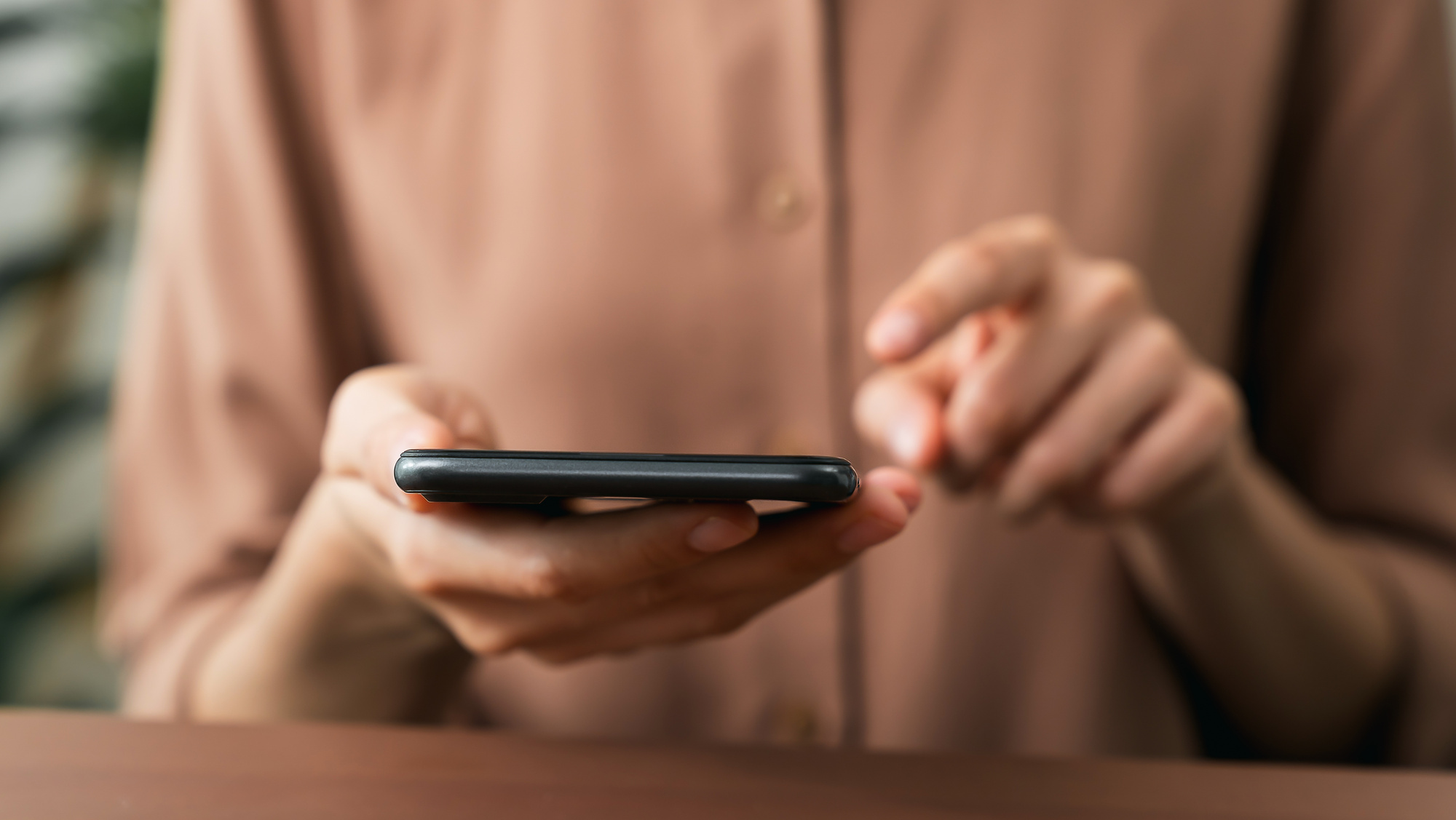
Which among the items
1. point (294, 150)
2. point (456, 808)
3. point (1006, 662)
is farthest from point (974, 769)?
point (294, 150)

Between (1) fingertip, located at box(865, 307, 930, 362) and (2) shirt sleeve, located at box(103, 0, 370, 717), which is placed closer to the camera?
(1) fingertip, located at box(865, 307, 930, 362)

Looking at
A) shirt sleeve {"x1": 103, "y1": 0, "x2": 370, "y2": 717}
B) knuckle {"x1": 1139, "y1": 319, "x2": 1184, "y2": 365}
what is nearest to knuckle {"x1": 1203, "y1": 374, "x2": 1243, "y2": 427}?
knuckle {"x1": 1139, "y1": 319, "x2": 1184, "y2": 365}

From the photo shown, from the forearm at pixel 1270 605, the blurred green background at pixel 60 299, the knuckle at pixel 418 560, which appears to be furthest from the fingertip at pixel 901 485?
the blurred green background at pixel 60 299

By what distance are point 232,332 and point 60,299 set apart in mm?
458

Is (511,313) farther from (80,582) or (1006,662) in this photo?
(80,582)

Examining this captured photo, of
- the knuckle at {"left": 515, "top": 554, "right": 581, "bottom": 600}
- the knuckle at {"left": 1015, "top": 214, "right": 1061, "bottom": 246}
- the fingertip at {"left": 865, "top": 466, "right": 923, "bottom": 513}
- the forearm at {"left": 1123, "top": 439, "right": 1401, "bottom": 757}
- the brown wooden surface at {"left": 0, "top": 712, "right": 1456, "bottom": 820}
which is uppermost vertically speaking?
the knuckle at {"left": 1015, "top": 214, "right": 1061, "bottom": 246}

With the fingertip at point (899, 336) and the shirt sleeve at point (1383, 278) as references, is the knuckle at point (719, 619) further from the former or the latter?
the shirt sleeve at point (1383, 278)

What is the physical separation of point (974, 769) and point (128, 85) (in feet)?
3.07

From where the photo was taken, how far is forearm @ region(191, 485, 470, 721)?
0.37 metres

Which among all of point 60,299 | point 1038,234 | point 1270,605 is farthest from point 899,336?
Result: point 60,299

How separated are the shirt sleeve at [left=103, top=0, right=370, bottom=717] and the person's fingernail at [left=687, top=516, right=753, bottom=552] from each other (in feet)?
1.36

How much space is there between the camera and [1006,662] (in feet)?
1.64

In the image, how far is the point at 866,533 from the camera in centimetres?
21

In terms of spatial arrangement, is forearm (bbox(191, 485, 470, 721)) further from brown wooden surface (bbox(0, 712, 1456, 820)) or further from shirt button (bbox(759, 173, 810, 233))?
shirt button (bbox(759, 173, 810, 233))
